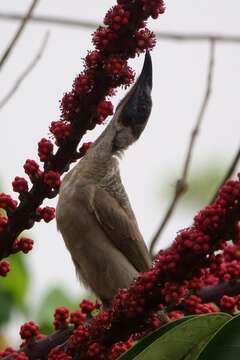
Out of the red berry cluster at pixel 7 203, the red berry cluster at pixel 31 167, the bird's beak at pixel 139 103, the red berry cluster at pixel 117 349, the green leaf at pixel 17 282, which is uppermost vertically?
the bird's beak at pixel 139 103

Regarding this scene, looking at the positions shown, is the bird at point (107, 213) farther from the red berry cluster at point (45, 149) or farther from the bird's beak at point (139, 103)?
the red berry cluster at point (45, 149)

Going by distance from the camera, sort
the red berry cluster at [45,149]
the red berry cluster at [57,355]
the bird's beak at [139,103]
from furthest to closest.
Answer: the bird's beak at [139,103]
the red berry cluster at [45,149]
the red berry cluster at [57,355]

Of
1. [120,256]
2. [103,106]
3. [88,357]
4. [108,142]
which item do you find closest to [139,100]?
[108,142]

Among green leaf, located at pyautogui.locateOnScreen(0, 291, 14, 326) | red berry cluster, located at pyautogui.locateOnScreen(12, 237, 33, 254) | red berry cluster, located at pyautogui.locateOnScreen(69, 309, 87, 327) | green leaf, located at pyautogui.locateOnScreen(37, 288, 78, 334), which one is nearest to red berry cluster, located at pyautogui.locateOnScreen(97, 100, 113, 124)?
red berry cluster, located at pyautogui.locateOnScreen(12, 237, 33, 254)

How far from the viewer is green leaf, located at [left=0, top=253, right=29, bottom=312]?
4203 mm

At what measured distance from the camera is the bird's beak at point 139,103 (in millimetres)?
3312

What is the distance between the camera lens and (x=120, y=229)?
3.90m

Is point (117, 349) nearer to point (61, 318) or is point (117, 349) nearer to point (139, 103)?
point (61, 318)

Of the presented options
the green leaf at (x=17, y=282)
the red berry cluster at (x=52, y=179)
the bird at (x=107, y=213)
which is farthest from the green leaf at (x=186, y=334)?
the green leaf at (x=17, y=282)

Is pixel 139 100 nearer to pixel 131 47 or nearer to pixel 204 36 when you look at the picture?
pixel 204 36

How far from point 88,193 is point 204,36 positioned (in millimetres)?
1154

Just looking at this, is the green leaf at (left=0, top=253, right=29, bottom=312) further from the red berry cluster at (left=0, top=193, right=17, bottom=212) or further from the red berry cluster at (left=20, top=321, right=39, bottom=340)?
the red berry cluster at (left=0, top=193, right=17, bottom=212)

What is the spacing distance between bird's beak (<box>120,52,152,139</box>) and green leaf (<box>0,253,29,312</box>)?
3.37ft

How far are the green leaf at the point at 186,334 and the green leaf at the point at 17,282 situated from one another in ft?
8.43
